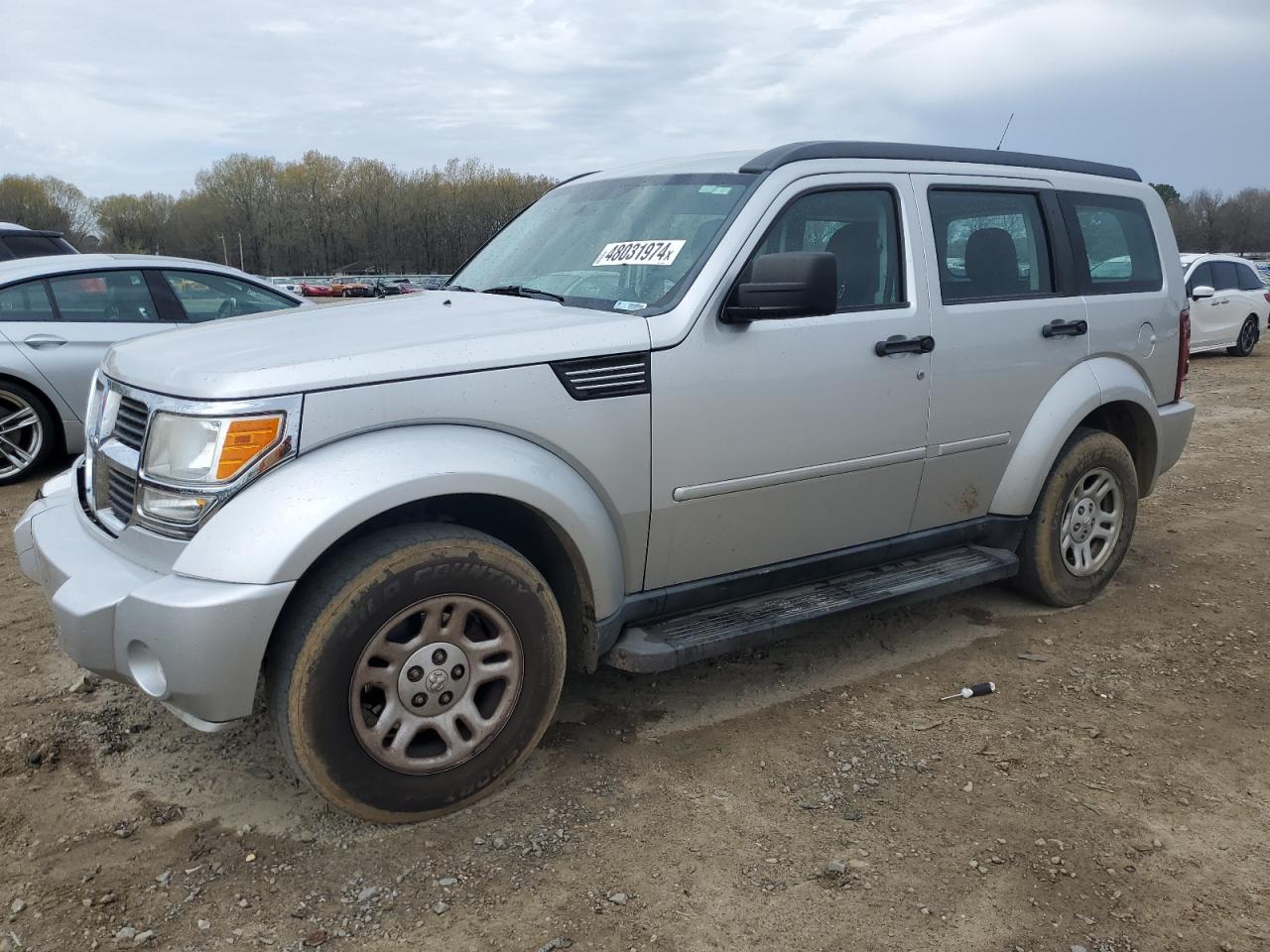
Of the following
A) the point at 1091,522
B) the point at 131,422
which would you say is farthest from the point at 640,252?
the point at 1091,522

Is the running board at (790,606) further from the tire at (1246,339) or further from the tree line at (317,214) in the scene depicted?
the tree line at (317,214)

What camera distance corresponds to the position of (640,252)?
359 cm

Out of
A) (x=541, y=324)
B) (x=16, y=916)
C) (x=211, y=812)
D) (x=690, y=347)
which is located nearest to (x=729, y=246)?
(x=690, y=347)

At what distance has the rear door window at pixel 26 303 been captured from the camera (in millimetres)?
6848

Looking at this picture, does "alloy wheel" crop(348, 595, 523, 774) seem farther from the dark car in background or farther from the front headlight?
the dark car in background

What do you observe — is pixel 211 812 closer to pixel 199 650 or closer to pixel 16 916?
pixel 16 916

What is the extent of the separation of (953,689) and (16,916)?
126 inches

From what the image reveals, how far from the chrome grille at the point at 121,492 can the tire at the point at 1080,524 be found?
12.0ft

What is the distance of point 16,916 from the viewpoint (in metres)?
2.53

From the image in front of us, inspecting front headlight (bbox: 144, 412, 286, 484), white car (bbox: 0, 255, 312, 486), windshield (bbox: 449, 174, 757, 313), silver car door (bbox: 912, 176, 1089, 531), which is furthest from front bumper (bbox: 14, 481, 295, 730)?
white car (bbox: 0, 255, 312, 486)

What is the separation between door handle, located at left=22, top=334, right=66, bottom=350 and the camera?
678cm

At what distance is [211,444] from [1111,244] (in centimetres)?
412

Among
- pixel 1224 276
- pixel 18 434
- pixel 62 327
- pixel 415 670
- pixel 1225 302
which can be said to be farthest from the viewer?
pixel 1224 276

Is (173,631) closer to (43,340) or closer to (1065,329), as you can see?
(1065,329)
